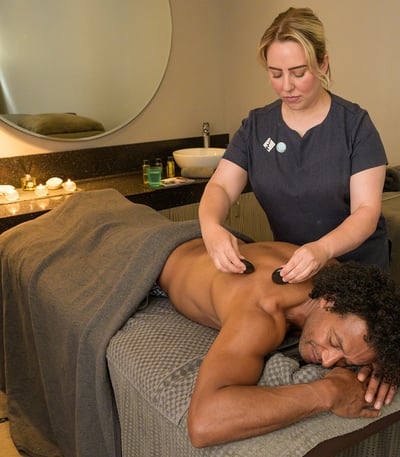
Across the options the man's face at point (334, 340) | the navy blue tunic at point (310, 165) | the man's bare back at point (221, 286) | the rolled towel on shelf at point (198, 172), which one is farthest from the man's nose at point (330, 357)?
the rolled towel on shelf at point (198, 172)

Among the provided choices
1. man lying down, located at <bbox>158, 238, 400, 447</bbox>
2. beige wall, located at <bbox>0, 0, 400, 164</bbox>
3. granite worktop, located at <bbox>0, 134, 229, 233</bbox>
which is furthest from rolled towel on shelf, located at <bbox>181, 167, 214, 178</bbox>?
man lying down, located at <bbox>158, 238, 400, 447</bbox>

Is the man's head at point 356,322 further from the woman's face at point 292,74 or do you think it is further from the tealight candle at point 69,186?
the tealight candle at point 69,186

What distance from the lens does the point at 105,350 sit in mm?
1320

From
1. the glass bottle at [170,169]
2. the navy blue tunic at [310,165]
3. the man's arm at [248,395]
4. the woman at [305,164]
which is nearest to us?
the man's arm at [248,395]

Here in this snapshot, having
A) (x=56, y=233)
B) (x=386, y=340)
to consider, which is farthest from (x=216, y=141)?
(x=386, y=340)

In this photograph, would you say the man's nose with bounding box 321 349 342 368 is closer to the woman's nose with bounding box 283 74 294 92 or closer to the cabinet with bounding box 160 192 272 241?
the woman's nose with bounding box 283 74 294 92

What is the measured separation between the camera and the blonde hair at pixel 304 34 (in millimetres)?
1292

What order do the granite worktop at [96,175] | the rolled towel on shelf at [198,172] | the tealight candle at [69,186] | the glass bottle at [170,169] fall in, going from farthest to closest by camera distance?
the glass bottle at [170,169]
the rolled towel on shelf at [198,172]
the tealight candle at [69,186]
the granite worktop at [96,175]

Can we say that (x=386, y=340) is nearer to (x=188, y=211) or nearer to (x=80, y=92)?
(x=188, y=211)

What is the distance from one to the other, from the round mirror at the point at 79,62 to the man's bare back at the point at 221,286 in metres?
1.34

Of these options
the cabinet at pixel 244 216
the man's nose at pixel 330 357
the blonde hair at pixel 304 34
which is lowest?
the cabinet at pixel 244 216

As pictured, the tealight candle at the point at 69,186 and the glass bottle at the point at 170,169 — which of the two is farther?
Answer: the glass bottle at the point at 170,169

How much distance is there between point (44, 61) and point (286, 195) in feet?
5.22

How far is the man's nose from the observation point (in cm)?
109
